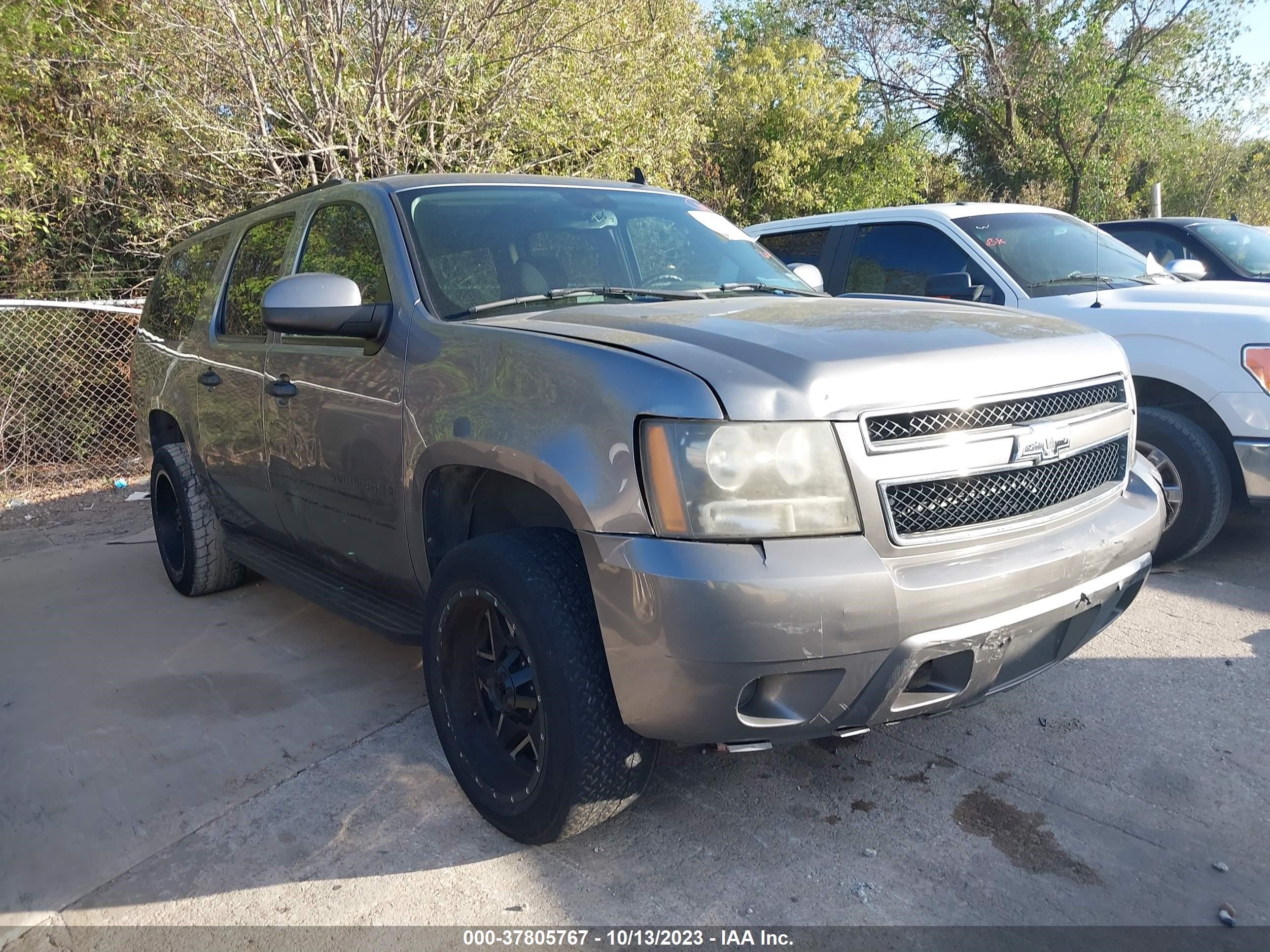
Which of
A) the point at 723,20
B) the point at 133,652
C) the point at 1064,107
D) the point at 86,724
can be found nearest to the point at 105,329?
the point at 133,652

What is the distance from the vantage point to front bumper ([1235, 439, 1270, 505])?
4520 millimetres

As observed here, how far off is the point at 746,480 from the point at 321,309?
156cm

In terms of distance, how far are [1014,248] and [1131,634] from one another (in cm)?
257

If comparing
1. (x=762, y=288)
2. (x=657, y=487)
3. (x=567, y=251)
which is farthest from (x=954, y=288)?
(x=657, y=487)

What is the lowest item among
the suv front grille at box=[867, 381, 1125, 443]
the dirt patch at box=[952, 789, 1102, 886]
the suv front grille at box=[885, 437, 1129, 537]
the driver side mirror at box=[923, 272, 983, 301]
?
the dirt patch at box=[952, 789, 1102, 886]

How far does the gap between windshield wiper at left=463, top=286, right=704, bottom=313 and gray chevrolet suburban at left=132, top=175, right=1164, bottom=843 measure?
1 cm

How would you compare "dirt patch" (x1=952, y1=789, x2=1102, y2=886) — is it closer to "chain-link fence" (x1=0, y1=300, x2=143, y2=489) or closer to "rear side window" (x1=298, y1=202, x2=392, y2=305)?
"rear side window" (x1=298, y1=202, x2=392, y2=305)

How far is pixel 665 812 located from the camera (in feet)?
9.52

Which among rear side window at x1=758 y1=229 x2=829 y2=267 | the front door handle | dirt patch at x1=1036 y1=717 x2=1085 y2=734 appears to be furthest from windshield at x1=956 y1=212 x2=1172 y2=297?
the front door handle

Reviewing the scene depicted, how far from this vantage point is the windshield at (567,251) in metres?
3.26

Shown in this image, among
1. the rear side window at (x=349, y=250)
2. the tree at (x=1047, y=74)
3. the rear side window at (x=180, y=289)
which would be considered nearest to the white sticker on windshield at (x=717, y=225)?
the rear side window at (x=349, y=250)

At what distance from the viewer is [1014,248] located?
19.0 feet

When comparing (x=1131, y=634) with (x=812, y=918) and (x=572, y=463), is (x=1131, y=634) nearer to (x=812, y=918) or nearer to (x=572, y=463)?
(x=812, y=918)

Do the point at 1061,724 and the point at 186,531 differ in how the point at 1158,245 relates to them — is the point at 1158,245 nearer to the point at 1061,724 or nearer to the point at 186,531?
the point at 1061,724
